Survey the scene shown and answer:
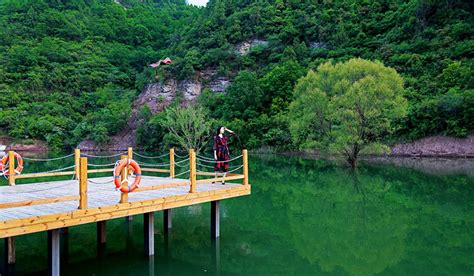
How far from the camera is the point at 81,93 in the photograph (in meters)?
65.2

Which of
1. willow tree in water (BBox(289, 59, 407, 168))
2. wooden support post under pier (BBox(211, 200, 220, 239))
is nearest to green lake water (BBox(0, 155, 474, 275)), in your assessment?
wooden support post under pier (BBox(211, 200, 220, 239))

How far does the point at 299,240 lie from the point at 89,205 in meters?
5.75

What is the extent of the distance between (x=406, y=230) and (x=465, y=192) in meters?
7.73

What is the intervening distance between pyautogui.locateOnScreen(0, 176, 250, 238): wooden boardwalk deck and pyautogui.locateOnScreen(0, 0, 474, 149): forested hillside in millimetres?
31830

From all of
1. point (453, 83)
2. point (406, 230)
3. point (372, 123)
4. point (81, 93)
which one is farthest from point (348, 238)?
point (81, 93)

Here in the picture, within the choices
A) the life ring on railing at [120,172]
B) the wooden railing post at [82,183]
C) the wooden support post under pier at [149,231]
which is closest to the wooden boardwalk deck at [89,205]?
the wooden railing post at [82,183]

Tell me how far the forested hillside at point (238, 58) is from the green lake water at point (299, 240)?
24041 millimetres

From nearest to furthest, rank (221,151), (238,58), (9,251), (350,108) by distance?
(9,251)
(221,151)
(350,108)
(238,58)

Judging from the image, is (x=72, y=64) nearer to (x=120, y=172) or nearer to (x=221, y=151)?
(x=221, y=151)

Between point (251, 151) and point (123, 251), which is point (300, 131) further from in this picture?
point (123, 251)

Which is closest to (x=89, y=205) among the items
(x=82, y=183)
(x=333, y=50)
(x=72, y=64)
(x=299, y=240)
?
(x=82, y=183)

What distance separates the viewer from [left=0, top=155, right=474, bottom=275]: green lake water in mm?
8445

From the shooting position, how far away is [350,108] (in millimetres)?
26984

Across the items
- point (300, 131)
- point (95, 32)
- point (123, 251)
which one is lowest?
point (123, 251)
